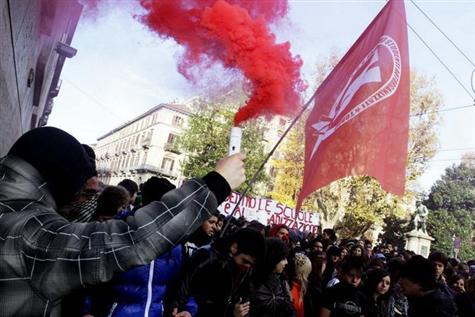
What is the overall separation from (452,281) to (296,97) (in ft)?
14.2

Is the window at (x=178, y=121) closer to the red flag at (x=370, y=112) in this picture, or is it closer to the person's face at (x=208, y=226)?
the red flag at (x=370, y=112)

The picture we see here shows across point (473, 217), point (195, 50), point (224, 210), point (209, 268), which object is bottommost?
point (209, 268)

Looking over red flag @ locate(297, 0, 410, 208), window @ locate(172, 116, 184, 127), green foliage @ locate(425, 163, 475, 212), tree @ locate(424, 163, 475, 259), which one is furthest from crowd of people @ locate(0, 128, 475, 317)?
window @ locate(172, 116, 184, 127)

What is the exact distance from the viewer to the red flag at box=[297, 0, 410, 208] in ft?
13.5

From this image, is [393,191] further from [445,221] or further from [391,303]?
[445,221]

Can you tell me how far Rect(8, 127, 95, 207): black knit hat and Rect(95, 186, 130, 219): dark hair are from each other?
214 cm

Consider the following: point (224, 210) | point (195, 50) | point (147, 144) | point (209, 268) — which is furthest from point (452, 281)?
point (147, 144)

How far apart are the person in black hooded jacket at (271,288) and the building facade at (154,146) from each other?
53024mm

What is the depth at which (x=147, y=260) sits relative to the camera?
3.92ft

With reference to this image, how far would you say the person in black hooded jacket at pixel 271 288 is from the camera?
3824 mm

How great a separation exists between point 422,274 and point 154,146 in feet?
209

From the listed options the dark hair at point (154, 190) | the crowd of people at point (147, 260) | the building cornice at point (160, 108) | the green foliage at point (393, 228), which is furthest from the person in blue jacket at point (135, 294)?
the building cornice at point (160, 108)

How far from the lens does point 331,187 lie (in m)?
26.6

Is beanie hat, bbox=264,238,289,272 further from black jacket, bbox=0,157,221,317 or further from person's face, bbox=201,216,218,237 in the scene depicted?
black jacket, bbox=0,157,221,317
